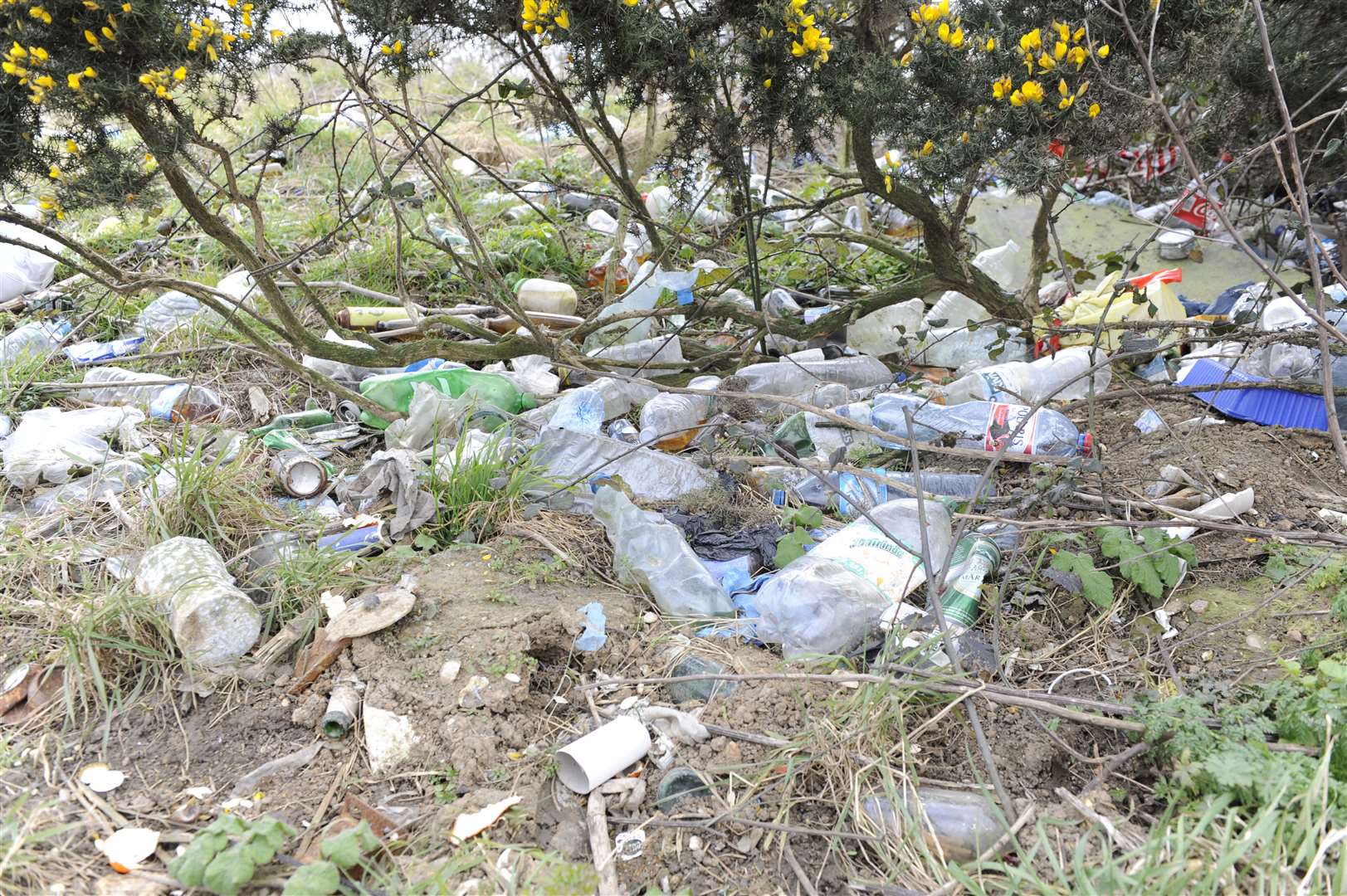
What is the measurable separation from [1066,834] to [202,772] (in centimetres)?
160

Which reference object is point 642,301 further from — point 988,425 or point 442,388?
point 988,425

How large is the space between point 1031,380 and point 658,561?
1.67m

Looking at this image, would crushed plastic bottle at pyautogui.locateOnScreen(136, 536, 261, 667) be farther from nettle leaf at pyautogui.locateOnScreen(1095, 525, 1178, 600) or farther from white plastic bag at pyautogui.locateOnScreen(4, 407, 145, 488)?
nettle leaf at pyautogui.locateOnScreen(1095, 525, 1178, 600)

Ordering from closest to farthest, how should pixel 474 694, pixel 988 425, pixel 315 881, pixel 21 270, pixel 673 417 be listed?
pixel 315 881 < pixel 474 694 < pixel 988 425 < pixel 673 417 < pixel 21 270

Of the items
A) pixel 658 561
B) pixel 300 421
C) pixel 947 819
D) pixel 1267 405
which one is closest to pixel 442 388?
pixel 300 421

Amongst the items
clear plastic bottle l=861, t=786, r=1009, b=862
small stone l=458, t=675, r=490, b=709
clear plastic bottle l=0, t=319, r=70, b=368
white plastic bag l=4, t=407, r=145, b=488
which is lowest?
clear plastic bottle l=861, t=786, r=1009, b=862

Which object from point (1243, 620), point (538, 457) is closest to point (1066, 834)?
point (1243, 620)

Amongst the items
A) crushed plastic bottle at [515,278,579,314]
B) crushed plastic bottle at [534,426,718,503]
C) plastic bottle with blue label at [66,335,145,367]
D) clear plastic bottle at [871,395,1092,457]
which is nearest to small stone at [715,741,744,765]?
crushed plastic bottle at [534,426,718,503]

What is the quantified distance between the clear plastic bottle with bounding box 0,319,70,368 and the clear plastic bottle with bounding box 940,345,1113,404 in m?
3.52

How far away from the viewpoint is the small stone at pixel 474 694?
1929 millimetres

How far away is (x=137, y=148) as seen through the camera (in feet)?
10.6

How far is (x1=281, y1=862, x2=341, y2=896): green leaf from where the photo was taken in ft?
4.82

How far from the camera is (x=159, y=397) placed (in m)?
3.43

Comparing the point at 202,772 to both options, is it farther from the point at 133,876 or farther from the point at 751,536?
the point at 751,536
